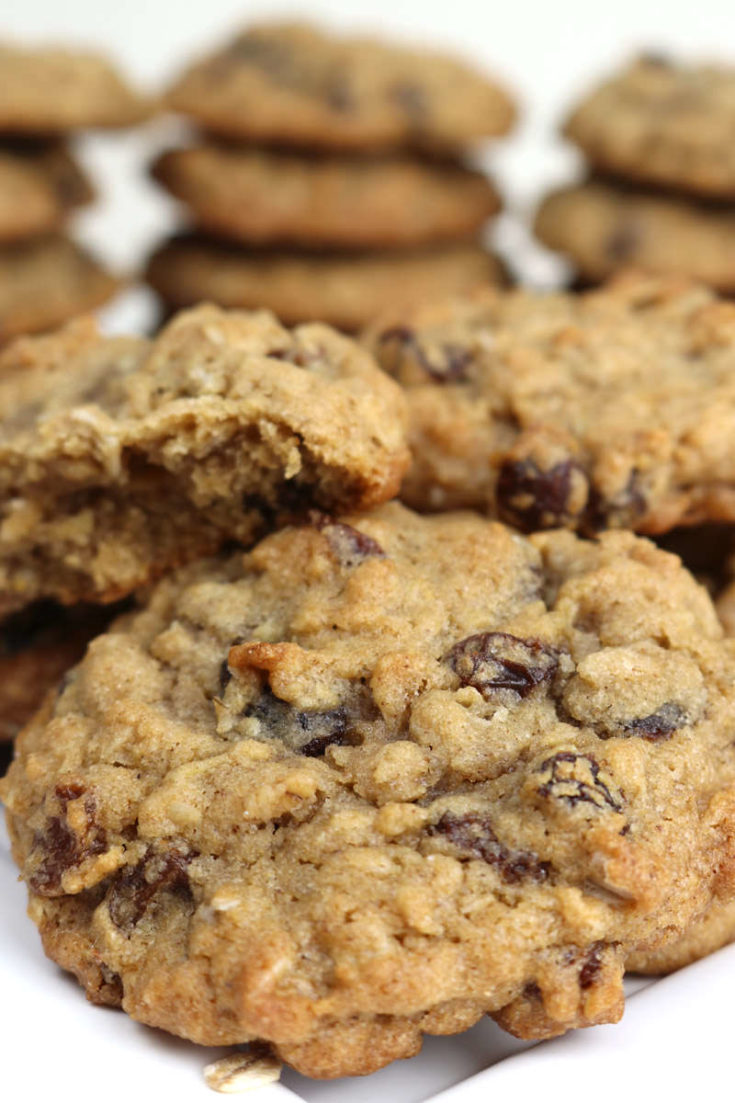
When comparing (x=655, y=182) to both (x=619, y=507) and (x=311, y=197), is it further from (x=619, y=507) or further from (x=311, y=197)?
(x=619, y=507)

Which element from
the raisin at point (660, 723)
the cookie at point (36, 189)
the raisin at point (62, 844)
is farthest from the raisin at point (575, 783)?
the cookie at point (36, 189)

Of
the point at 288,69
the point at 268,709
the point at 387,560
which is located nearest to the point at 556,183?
the point at 288,69

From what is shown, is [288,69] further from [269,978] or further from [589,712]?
[269,978]

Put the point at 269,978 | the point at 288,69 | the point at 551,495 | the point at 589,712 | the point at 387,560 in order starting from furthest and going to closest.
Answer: the point at 288,69, the point at 551,495, the point at 387,560, the point at 589,712, the point at 269,978

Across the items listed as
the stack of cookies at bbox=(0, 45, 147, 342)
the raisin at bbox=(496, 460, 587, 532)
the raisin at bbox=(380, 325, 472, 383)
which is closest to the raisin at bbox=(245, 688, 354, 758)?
the raisin at bbox=(496, 460, 587, 532)

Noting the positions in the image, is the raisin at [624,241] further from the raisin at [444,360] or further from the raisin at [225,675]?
the raisin at [225,675]

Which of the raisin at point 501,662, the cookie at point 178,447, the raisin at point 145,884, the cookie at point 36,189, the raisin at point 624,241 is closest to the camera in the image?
the raisin at point 145,884

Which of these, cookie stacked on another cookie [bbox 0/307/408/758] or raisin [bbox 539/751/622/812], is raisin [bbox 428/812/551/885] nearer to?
raisin [bbox 539/751/622/812]
